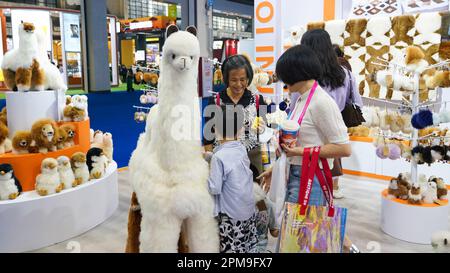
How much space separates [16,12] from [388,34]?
41.4 ft

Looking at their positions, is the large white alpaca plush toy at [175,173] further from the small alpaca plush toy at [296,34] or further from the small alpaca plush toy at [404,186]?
the small alpaca plush toy at [296,34]

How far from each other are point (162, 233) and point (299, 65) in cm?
101

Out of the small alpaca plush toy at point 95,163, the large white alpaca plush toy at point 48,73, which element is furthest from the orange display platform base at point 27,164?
the large white alpaca plush toy at point 48,73

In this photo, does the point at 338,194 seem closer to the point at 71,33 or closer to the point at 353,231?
the point at 353,231

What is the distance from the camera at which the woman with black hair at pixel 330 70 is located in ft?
9.22

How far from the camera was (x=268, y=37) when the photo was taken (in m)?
6.21

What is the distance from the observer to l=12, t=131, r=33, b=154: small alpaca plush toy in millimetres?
2957

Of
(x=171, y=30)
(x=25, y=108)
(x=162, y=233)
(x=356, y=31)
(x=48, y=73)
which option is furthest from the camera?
(x=356, y=31)

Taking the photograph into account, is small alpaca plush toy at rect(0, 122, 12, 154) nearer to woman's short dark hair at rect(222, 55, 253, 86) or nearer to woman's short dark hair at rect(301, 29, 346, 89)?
woman's short dark hair at rect(222, 55, 253, 86)

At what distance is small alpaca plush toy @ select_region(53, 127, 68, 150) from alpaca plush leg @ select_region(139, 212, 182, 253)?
1455 mm

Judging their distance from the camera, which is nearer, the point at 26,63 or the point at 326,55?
the point at 326,55

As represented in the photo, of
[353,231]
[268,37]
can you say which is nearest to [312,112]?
[353,231]

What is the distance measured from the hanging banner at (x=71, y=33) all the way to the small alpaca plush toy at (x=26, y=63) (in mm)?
12060
